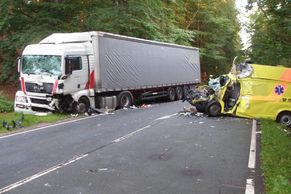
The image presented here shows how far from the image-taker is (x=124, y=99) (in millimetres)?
22188

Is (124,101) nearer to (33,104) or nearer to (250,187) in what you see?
(33,104)

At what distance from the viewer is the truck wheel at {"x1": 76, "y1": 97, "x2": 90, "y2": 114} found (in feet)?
60.6

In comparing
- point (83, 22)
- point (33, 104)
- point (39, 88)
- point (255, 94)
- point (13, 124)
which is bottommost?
point (13, 124)

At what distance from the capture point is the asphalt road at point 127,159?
23.1 ft

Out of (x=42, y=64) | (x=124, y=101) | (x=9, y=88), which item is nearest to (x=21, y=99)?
(x=42, y=64)

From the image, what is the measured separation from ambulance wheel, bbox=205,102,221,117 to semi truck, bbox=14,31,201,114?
5421mm

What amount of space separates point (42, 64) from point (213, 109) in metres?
7.50

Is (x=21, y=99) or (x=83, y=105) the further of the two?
Answer: (x=83, y=105)

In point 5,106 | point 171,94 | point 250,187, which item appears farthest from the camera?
point 171,94

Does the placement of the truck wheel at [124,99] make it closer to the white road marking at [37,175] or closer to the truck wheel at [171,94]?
the truck wheel at [171,94]

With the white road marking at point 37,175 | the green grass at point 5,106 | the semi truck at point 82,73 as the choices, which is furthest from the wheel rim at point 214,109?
the green grass at point 5,106

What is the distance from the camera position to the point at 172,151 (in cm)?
998

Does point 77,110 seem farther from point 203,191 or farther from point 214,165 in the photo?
point 203,191

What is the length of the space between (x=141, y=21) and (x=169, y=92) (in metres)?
5.06
